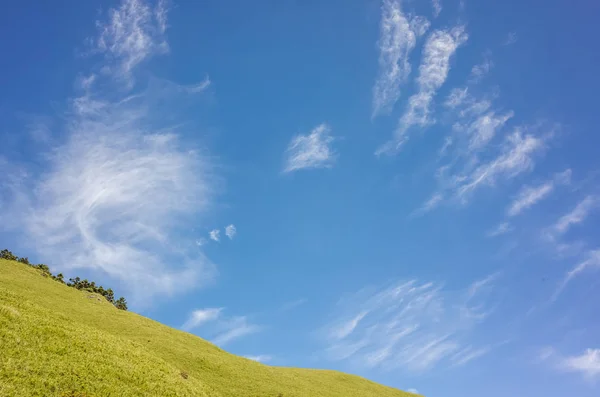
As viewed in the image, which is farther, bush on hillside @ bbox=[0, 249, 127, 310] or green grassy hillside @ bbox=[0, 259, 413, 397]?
bush on hillside @ bbox=[0, 249, 127, 310]

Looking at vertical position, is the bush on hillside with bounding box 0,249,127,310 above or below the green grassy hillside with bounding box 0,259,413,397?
above

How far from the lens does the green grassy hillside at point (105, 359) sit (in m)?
32.3

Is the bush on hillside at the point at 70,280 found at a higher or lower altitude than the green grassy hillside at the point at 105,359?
higher

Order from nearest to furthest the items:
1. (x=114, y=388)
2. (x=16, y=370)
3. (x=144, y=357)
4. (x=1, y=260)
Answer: (x=16, y=370), (x=114, y=388), (x=144, y=357), (x=1, y=260)

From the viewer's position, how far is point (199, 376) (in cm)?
5234

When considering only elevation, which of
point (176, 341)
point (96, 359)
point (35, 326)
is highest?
point (176, 341)

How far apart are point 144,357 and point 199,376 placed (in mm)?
9451

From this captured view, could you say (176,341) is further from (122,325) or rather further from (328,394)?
(328,394)

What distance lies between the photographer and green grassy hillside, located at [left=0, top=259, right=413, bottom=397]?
32312 millimetres

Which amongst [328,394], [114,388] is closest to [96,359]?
[114,388]

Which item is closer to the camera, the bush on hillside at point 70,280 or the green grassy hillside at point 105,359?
the green grassy hillside at point 105,359

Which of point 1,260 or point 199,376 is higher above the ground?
point 1,260

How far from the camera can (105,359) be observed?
39.2 metres

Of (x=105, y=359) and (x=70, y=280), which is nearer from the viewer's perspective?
(x=105, y=359)
